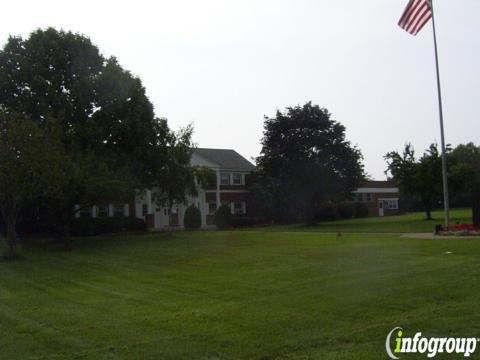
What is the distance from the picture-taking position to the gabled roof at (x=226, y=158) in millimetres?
59866

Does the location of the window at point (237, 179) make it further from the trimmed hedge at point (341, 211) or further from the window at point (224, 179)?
the trimmed hedge at point (341, 211)

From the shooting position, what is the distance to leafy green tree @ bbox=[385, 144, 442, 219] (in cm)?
5031

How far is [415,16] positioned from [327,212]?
36.9 meters

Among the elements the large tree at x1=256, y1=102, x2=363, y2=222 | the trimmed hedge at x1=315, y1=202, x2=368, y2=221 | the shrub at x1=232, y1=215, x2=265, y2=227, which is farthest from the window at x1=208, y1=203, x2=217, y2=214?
the trimmed hedge at x1=315, y1=202, x2=368, y2=221

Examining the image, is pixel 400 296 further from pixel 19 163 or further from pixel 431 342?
pixel 19 163

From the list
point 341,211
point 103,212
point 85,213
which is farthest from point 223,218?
point 341,211

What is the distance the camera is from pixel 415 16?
2445 cm

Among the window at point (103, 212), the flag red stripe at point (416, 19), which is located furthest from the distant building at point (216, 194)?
the flag red stripe at point (416, 19)

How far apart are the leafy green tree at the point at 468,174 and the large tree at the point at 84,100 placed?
16663 millimetres

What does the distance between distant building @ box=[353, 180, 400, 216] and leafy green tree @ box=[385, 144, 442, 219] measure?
17683mm

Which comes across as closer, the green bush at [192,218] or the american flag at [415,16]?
the american flag at [415,16]

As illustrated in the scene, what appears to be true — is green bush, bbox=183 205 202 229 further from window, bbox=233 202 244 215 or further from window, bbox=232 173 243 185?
window, bbox=232 173 243 185

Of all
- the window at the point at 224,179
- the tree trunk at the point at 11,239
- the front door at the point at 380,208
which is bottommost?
the tree trunk at the point at 11,239

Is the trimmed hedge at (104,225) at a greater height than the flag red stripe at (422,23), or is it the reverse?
the flag red stripe at (422,23)
